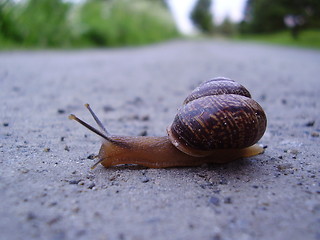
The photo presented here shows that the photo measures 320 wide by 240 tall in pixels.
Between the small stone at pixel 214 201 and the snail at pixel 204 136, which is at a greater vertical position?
the snail at pixel 204 136

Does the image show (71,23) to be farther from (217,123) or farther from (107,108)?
(217,123)

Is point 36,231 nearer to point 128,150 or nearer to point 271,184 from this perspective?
point 128,150

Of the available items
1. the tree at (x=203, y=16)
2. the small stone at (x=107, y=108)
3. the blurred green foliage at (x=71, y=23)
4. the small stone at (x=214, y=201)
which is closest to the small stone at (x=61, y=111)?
the small stone at (x=107, y=108)

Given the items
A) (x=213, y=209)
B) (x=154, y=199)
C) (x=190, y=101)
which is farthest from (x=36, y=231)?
(x=190, y=101)

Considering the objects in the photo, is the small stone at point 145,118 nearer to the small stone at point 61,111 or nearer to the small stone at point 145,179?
the small stone at point 61,111

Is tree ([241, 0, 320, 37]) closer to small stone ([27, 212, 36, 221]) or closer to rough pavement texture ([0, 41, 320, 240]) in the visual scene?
rough pavement texture ([0, 41, 320, 240])

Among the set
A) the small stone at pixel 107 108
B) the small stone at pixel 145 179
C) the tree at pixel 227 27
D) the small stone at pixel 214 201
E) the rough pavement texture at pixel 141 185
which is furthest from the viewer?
the tree at pixel 227 27

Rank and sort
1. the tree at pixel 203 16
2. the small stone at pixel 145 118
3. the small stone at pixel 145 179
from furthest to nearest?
1. the tree at pixel 203 16
2. the small stone at pixel 145 118
3. the small stone at pixel 145 179

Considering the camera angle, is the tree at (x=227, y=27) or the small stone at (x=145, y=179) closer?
the small stone at (x=145, y=179)

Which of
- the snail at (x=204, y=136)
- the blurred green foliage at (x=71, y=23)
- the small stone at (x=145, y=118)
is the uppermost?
the blurred green foliage at (x=71, y=23)
